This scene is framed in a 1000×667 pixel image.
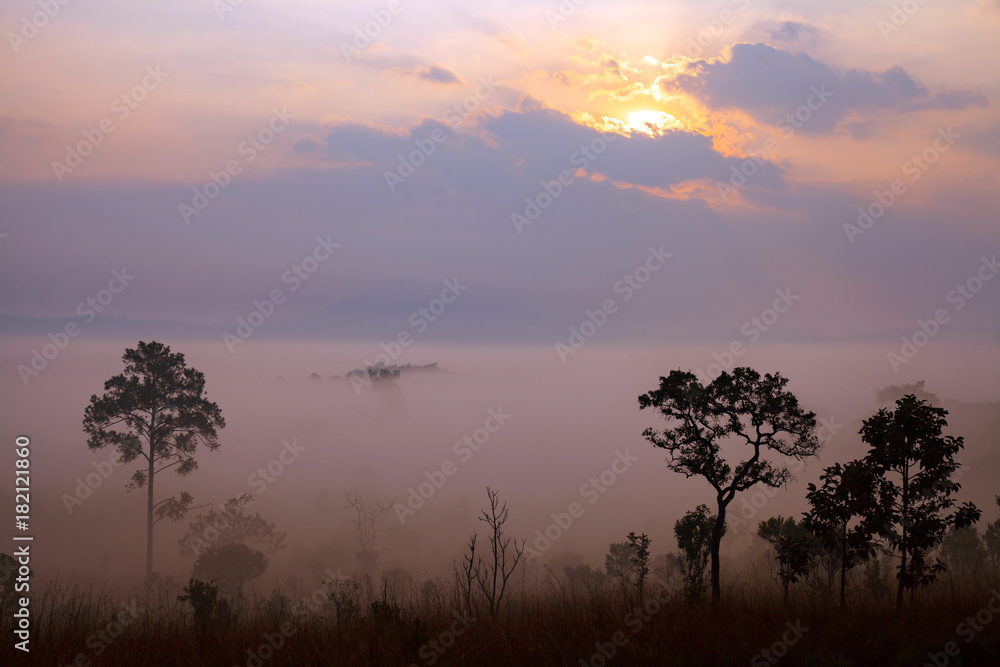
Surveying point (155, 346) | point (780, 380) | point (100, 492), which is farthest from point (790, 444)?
point (100, 492)

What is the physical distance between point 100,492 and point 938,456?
21859 centimetres

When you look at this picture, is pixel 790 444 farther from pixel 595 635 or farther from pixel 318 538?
pixel 318 538

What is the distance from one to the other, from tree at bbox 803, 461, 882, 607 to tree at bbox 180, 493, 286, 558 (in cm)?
7302

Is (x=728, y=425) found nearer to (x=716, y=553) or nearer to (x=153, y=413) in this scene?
(x=716, y=553)

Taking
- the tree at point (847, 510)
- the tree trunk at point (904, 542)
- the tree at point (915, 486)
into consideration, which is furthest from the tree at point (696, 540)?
the tree trunk at point (904, 542)

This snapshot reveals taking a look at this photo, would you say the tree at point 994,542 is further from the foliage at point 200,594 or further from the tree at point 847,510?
the foliage at point 200,594

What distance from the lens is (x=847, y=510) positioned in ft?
52.0

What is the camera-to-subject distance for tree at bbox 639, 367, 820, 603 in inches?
796

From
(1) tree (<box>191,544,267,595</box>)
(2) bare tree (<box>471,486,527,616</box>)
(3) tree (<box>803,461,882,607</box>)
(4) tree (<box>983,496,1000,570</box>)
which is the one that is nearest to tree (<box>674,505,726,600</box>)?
(3) tree (<box>803,461,882,607</box>)

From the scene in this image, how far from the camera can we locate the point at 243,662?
39.1ft

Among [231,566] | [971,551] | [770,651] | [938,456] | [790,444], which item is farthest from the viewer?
A: [231,566]

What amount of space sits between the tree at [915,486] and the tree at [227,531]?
74409mm

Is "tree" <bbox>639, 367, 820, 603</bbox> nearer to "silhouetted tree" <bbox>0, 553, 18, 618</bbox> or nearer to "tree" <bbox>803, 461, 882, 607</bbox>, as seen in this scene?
"tree" <bbox>803, 461, 882, 607</bbox>

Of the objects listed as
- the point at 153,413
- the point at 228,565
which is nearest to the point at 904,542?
the point at 153,413
